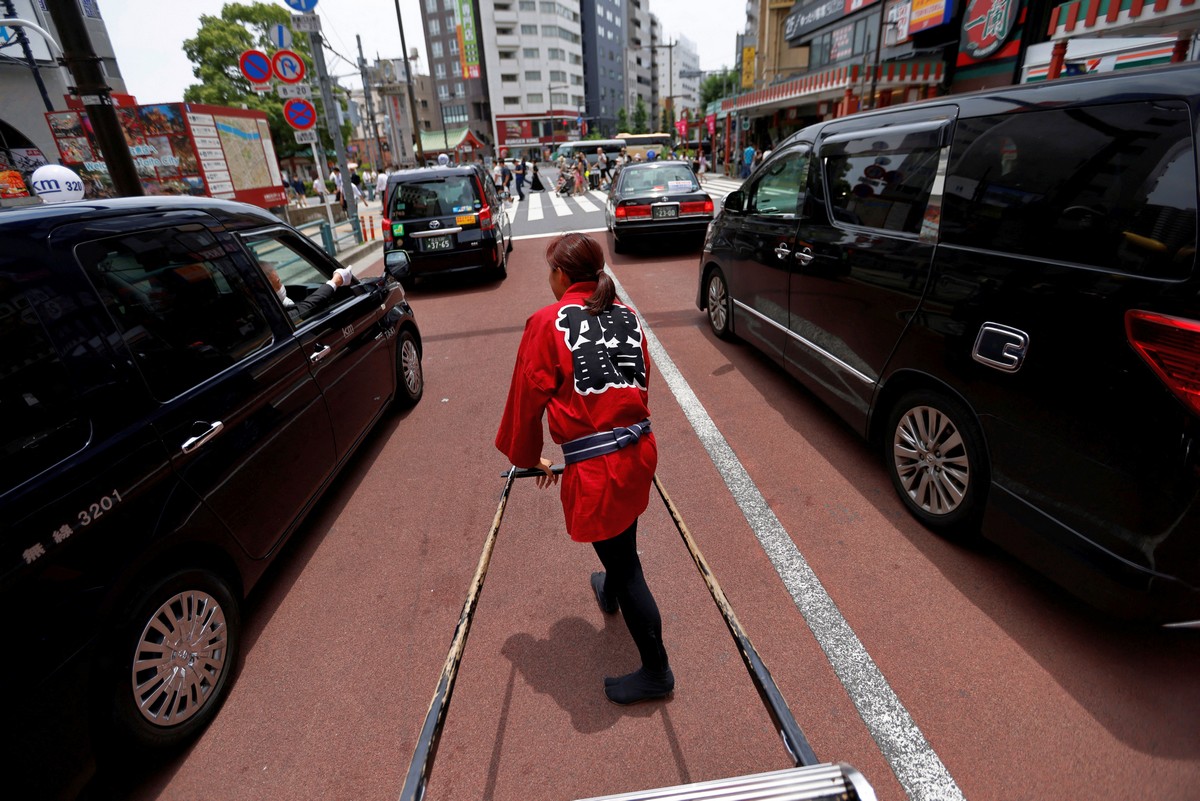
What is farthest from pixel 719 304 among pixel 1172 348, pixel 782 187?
pixel 1172 348

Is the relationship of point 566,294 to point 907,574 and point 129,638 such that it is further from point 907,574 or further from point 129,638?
point 907,574

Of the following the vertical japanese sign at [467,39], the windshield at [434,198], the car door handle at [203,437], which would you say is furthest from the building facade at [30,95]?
the vertical japanese sign at [467,39]

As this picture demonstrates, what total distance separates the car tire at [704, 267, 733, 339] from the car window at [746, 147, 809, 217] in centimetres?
84

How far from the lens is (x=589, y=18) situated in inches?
3297

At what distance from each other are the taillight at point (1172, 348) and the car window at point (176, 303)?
347 centimetres

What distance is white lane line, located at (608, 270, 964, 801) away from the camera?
200 cm

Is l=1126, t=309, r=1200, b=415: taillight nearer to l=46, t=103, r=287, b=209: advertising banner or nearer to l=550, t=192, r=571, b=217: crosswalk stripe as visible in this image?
l=46, t=103, r=287, b=209: advertising banner

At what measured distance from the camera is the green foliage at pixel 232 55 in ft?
137

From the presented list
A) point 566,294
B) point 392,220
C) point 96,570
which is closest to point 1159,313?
point 566,294

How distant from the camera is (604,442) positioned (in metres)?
2.02

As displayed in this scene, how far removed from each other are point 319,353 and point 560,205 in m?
22.3

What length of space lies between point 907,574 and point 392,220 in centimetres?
865

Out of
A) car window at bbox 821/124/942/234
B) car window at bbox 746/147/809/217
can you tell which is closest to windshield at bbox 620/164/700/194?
car window at bbox 746/147/809/217

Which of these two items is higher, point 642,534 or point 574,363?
point 574,363
